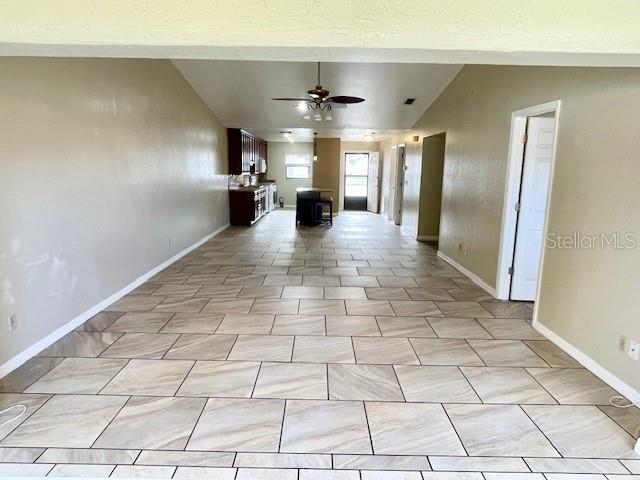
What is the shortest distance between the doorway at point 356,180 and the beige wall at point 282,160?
1390 mm

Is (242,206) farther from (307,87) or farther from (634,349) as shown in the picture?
(634,349)

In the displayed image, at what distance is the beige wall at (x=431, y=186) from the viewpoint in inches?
296

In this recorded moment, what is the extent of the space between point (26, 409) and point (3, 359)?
572 mm

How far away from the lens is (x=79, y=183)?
3434 mm

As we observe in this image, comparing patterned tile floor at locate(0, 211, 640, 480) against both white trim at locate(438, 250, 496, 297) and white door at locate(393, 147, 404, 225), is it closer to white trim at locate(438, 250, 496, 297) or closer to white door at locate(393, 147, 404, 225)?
white trim at locate(438, 250, 496, 297)

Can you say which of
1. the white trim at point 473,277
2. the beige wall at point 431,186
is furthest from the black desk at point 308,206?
the white trim at point 473,277

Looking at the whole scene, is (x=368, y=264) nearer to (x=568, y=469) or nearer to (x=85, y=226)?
(x=85, y=226)

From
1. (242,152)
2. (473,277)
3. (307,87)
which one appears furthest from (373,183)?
(473,277)

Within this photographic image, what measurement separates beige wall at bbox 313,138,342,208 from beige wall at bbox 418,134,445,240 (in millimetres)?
4654

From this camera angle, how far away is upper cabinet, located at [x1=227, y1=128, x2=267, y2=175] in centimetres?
942

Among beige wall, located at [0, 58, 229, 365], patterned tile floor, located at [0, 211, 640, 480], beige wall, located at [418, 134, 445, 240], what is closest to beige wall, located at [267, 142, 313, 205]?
beige wall, located at [418, 134, 445, 240]

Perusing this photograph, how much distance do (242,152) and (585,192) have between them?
7.92 m

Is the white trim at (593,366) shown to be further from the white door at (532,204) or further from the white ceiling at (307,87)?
the white ceiling at (307,87)

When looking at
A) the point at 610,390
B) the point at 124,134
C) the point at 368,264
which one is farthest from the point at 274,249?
the point at 610,390
